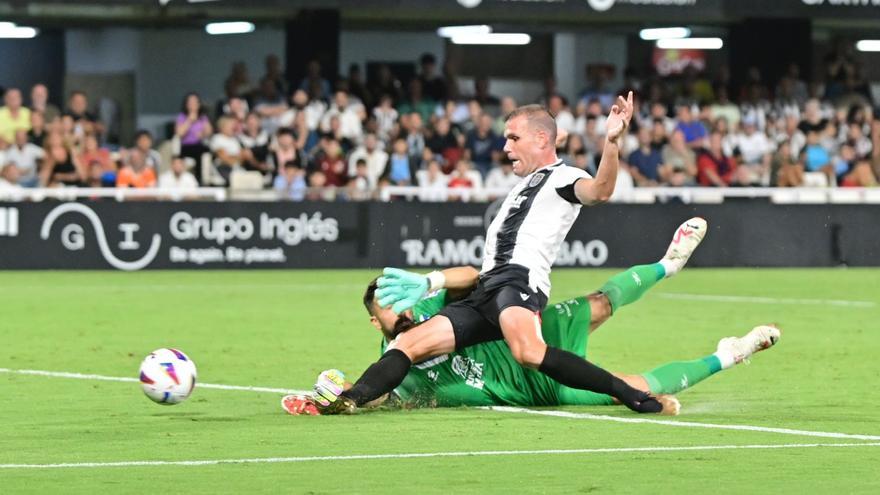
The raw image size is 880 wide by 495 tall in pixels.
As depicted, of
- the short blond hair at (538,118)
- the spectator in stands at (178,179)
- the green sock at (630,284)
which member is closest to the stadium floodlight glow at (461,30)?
the spectator in stands at (178,179)

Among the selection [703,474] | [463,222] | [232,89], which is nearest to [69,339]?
[703,474]

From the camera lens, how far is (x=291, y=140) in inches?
1040

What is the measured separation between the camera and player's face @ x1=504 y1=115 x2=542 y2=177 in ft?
32.0

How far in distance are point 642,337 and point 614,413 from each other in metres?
5.68

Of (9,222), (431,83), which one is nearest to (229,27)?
(431,83)

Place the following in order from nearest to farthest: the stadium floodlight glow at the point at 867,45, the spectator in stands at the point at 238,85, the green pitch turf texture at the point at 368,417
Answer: the green pitch turf texture at the point at 368,417, the spectator in stands at the point at 238,85, the stadium floodlight glow at the point at 867,45

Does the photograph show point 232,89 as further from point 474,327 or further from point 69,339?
point 474,327

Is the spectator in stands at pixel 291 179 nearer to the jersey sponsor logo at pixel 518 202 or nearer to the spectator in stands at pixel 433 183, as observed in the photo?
the spectator in stands at pixel 433 183

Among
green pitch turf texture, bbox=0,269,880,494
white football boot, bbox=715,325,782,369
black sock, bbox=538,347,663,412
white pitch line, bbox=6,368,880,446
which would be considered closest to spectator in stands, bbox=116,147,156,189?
green pitch turf texture, bbox=0,269,880,494

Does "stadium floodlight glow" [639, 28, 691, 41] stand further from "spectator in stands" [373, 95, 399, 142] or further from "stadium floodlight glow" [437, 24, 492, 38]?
"spectator in stands" [373, 95, 399, 142]

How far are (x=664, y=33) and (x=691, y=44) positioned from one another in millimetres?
1655

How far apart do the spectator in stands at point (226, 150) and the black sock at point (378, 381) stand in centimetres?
1719

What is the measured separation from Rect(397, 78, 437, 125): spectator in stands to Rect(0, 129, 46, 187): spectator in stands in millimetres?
6546

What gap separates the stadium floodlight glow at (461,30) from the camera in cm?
3569
